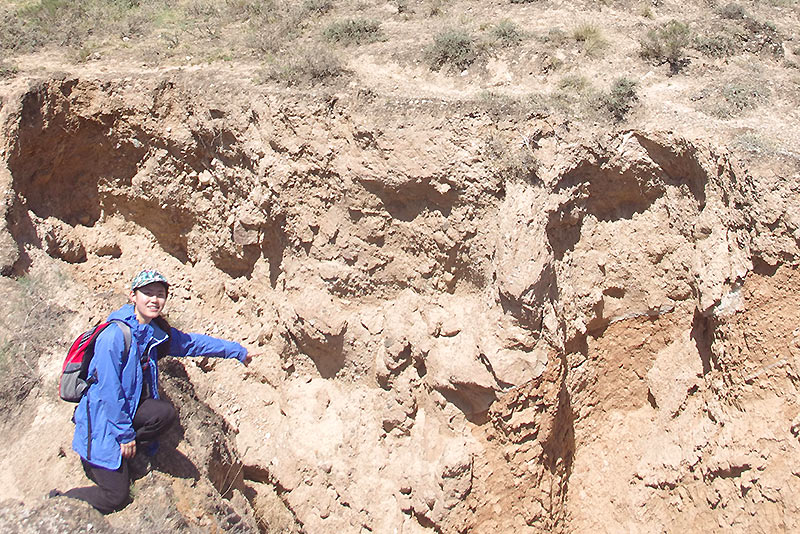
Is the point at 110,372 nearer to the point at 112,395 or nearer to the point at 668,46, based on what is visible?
the point at 112,395

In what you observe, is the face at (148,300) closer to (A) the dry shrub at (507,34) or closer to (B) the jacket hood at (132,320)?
(B) the jacket hood at (132,320)

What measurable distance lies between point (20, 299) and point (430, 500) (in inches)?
163

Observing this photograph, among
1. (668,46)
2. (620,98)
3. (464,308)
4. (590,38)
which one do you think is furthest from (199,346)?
(668,46)

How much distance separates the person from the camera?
Answer: 14.8 ft

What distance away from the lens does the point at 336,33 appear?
8375 millimetres

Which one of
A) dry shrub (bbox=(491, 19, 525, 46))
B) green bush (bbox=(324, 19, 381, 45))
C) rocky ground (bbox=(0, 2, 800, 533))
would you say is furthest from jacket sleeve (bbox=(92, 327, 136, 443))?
dry shrub (bbox=(491, 19, 525, 46))

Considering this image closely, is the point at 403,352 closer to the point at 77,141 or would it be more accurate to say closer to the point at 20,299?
the point at 20,299

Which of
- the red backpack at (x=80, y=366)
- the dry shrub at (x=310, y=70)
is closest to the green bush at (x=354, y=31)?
the dry shrub at (x=310, y=70)

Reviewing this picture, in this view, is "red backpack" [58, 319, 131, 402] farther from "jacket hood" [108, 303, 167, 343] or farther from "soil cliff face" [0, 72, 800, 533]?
"soil cliff face" [0, 72, 800, 533]

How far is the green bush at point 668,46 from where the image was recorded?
7.42m

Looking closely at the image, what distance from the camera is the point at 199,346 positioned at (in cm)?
543

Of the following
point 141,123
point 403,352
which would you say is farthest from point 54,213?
point 403,352

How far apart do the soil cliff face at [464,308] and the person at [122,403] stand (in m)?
0.83

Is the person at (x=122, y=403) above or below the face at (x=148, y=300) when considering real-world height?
below
